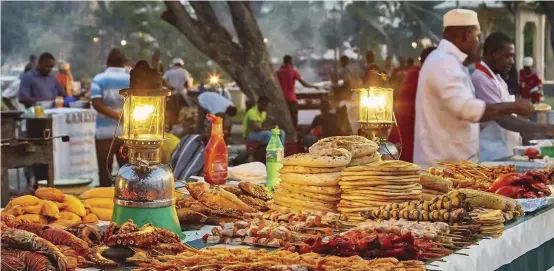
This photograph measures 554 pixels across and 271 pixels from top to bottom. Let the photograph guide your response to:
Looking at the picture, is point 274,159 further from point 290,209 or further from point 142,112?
point 142,112

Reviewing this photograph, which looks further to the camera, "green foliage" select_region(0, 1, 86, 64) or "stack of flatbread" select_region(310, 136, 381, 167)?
A: "green foliage" select_region(0, 1, 86, 64)

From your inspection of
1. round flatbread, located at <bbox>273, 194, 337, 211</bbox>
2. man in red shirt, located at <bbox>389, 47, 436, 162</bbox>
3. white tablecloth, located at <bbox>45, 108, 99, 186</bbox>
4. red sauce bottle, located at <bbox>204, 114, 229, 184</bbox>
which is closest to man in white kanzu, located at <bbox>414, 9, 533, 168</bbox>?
man in red shirt, located at <bbox>389, 47, 436, 162</bbox>

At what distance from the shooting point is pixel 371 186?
11.2ft

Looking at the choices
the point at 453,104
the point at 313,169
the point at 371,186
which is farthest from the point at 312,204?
the point at 453,104

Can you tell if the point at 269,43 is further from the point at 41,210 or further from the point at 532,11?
the point at 41,210

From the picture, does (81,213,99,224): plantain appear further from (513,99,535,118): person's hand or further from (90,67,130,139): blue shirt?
(90,67,130,139): blue shirt

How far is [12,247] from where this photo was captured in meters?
2.76

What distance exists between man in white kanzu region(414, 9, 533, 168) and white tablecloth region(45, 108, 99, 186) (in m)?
5.65

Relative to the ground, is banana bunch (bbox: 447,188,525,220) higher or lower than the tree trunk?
lower

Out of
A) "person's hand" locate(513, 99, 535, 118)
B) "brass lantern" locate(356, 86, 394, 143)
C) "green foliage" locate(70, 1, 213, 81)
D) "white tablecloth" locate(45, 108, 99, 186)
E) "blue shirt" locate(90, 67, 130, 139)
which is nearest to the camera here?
"brass lantern" locate(356, 86, 394, 143)

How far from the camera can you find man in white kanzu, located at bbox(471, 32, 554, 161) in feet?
19.8

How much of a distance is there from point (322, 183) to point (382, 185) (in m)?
0.22

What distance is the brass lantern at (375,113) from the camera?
4.41m

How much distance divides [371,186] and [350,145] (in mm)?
297
